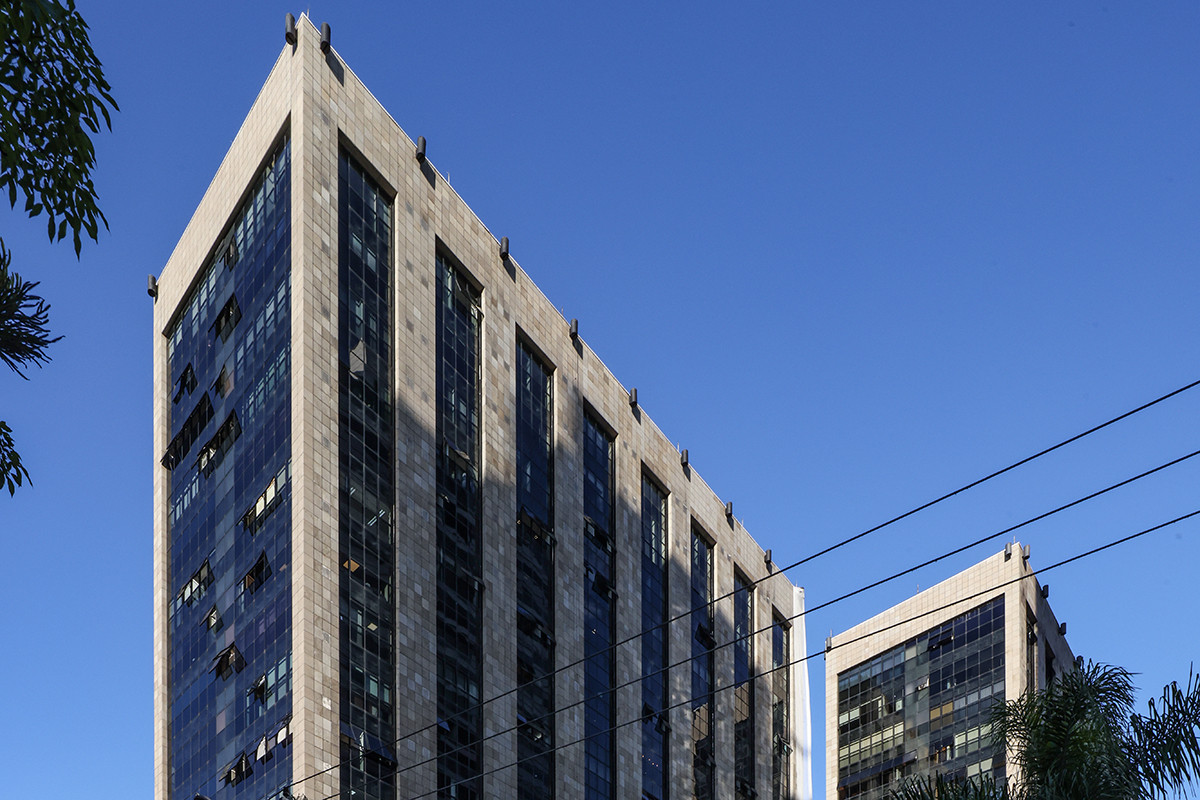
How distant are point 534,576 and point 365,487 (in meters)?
16.2

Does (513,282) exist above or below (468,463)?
above

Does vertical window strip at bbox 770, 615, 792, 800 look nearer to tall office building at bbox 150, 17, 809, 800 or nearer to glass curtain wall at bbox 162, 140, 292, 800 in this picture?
tall office building at bbox 150, 17, 809, 800

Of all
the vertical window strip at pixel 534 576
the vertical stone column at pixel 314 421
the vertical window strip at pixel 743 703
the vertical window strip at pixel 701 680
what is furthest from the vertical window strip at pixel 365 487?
the vertical window strip at pixel 743 703

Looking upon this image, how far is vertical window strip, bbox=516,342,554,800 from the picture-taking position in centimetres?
8650

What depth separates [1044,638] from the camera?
453ft

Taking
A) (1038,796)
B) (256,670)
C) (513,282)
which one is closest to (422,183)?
(513,282)

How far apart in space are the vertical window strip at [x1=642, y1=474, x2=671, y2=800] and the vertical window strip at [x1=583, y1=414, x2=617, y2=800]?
3251mm

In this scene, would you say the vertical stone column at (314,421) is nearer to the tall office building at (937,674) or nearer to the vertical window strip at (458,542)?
the vertical window strip at (458,542)

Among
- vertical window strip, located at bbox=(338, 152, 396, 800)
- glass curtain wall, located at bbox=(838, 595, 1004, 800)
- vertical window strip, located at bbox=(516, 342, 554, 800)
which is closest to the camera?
vertical window strip, located at bbox=(338, 152, 396, 800)

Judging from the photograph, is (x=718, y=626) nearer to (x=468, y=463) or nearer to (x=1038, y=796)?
(x=468, y=463)

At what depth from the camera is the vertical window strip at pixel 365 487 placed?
74.0 m

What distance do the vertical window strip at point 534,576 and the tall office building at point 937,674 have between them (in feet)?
142

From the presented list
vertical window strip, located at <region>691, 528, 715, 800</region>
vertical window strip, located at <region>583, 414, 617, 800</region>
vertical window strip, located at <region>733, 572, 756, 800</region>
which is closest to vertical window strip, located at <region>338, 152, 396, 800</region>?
vertical window strip, located at <region>583, 414, 617, 800</region>

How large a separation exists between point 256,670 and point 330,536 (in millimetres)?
7551
